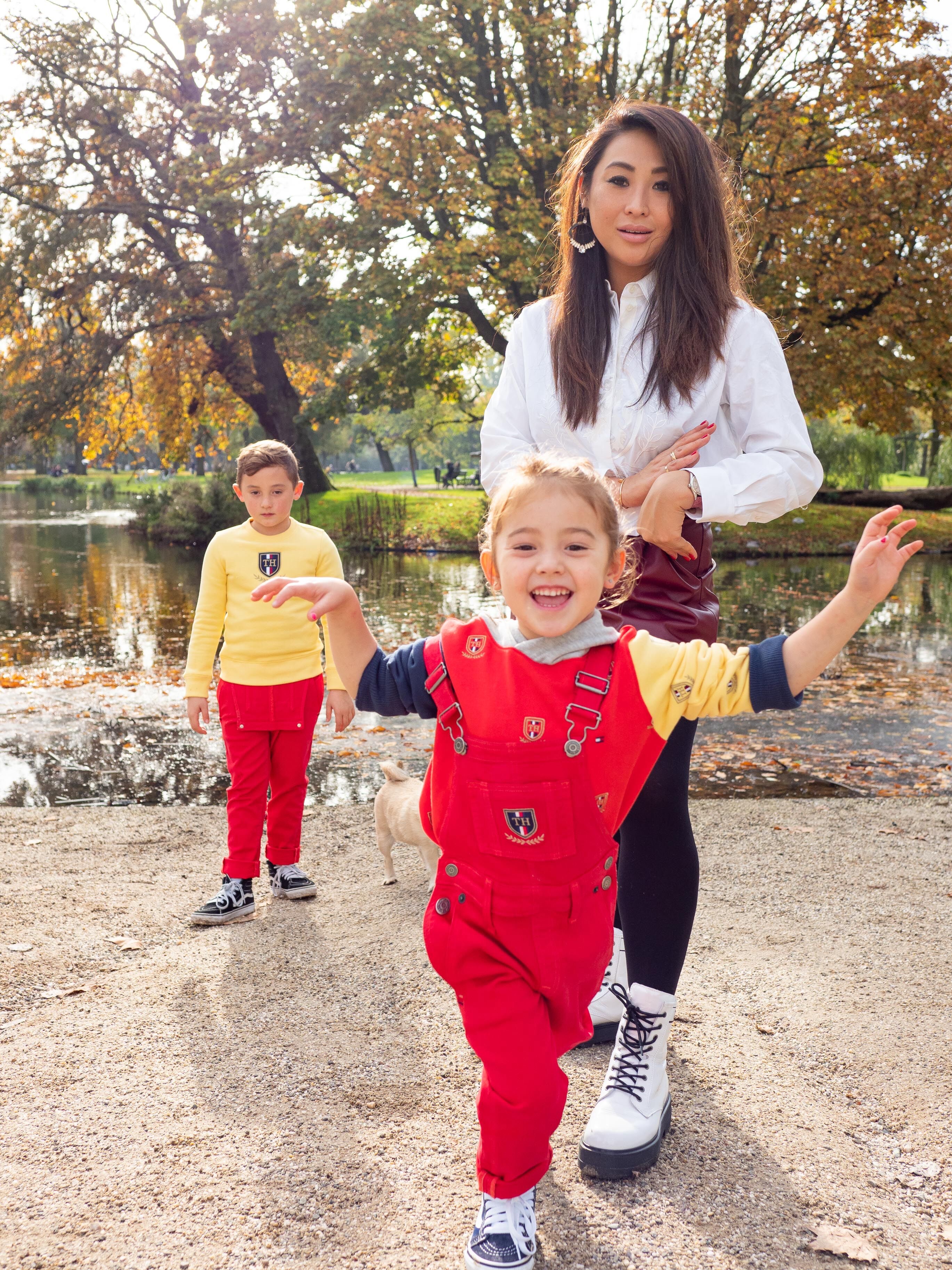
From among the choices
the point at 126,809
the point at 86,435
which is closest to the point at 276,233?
the point at 86,435

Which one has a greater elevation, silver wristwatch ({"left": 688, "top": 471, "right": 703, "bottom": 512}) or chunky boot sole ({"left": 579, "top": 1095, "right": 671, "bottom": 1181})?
silver wristwatch ({"left": 688, "top": 471, "right": 703, "bottom": 512})

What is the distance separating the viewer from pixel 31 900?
407 cm

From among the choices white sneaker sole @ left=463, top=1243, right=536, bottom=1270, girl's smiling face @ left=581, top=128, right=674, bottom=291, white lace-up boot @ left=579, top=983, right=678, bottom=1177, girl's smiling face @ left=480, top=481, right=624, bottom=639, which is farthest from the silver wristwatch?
white sneaker sole @ left=463, top=1243, right=536, bottom=1270

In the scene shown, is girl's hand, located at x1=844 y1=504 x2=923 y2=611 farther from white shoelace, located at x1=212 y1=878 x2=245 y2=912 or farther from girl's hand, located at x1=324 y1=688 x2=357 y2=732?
white shoelace, located at x1=212 y1=878 x2=245 y2=912

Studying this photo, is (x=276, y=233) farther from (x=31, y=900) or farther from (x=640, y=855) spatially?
(x=640, y=855)

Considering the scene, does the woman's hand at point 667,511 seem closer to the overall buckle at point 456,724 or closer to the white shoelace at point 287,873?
the overall buckle at point 456,724

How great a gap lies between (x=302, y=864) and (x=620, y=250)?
3032 millimetres

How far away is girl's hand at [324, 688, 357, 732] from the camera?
356 centimetres

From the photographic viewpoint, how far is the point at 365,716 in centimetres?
827

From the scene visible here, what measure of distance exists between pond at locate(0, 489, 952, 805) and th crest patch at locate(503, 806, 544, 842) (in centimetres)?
402

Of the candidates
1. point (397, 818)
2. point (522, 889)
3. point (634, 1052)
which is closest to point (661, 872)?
point (634, 1052)

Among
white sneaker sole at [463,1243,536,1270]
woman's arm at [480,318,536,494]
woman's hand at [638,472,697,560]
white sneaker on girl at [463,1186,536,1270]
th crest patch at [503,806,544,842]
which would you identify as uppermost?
woman's arm at [480,318,536,494]

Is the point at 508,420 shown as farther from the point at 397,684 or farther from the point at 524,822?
the point at 524,822

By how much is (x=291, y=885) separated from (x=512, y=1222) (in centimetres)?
235
